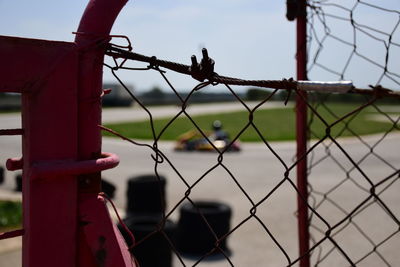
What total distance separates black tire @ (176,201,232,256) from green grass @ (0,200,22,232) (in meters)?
2.29

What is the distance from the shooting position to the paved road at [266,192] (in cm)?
515

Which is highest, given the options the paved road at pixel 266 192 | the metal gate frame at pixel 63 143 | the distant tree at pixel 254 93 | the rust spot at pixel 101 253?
the distant tree at pixel 254 93

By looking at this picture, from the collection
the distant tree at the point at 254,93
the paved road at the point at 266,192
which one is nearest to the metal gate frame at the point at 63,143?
the paved road at the point at 266,192

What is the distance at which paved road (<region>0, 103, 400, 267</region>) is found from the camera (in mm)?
5152

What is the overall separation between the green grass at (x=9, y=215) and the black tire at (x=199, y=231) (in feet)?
7.50

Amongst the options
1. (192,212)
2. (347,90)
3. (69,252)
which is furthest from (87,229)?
(192,212)

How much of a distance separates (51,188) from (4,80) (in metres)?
0.28

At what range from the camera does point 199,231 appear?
5.19 metres

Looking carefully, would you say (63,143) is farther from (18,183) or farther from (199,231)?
(18,183)

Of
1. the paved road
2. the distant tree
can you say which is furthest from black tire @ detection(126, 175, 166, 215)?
the distant tree

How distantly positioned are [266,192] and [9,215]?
4.40 metres

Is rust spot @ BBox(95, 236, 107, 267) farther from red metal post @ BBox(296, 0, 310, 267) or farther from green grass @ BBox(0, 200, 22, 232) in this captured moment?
green grass @ BBox(0, 200, 22, 232)

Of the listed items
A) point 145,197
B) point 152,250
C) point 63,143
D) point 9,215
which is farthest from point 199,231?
point 63,143

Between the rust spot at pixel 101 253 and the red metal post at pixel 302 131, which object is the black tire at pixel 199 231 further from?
the rust spot at pixel 101 253
